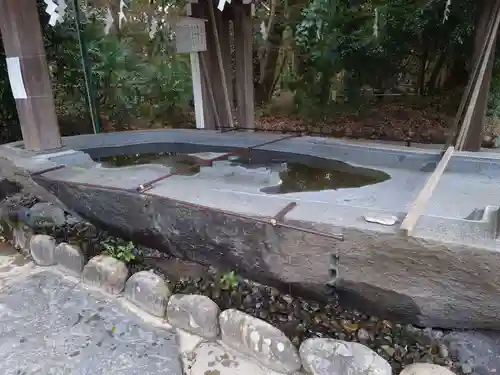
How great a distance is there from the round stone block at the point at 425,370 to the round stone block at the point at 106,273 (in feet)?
5.73

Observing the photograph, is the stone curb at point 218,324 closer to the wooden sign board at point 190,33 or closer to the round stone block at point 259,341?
the round stone block at point 259,341

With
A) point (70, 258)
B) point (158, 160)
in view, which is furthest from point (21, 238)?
point (158, 160)

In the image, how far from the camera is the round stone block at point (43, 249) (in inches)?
116

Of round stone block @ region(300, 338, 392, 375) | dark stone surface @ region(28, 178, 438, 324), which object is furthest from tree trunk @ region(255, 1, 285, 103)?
round stone block @ region(300, 338, 392, 375)

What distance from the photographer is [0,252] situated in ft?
10.7

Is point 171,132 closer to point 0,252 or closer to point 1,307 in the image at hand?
point 0,252

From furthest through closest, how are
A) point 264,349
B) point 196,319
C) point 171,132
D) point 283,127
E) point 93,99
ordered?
1. point 283,127
2. point 93,99
3. point 171,132
4. point 196,319
5. point 264,349

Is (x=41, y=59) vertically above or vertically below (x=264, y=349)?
above

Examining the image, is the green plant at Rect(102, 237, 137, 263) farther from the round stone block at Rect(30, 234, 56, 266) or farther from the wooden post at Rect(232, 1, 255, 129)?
the wooden post at Rect(232, 1, 255, 129)

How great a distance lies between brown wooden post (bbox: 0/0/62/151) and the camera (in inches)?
129

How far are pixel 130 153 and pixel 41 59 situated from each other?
3.84 ft

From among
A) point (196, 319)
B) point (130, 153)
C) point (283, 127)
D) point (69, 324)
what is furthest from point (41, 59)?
point (283, 127)

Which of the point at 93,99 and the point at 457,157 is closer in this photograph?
the point at 457,157

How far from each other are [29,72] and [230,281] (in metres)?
2.54
